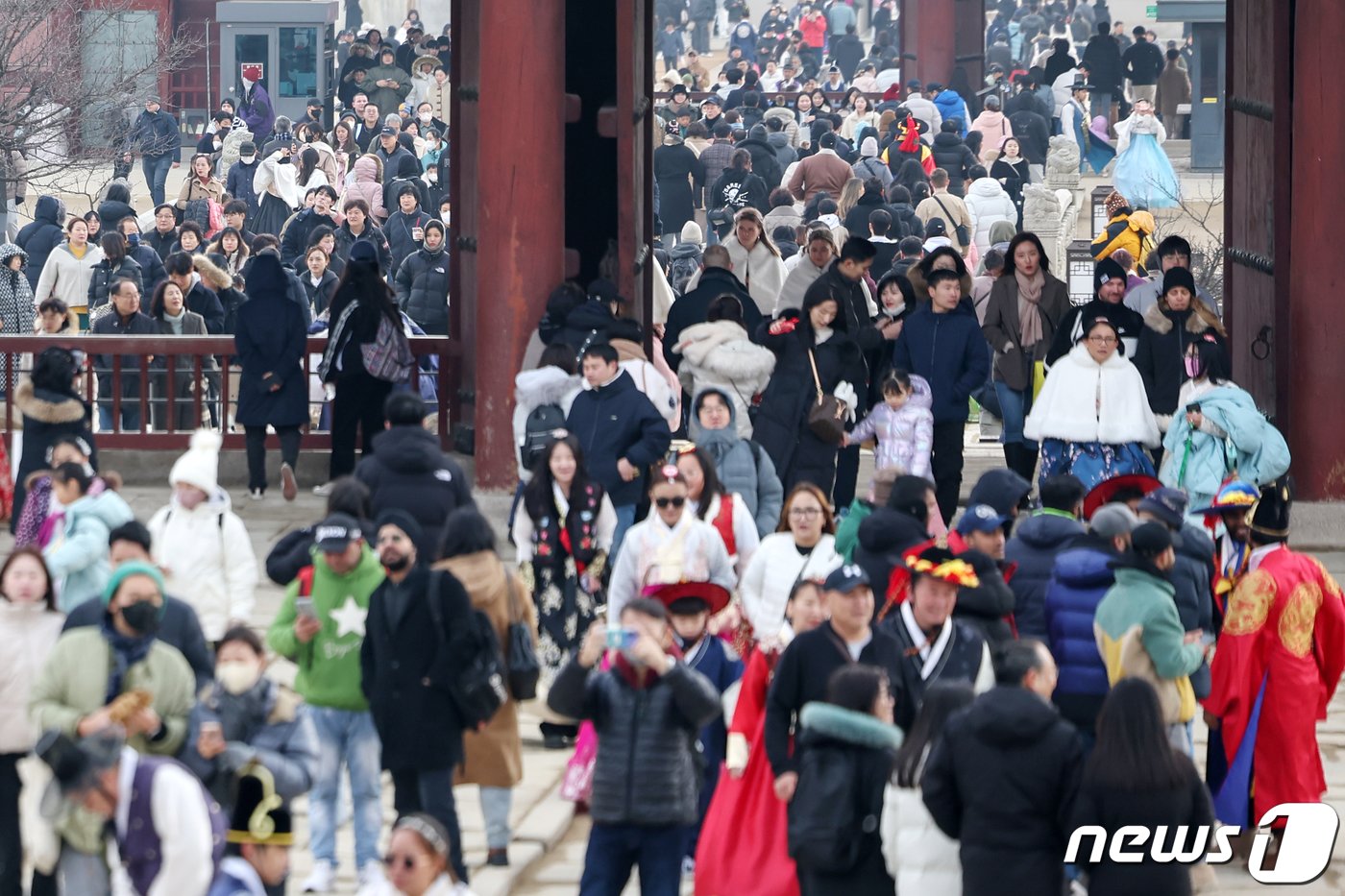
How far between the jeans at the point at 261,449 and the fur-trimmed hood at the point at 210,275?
195 cm

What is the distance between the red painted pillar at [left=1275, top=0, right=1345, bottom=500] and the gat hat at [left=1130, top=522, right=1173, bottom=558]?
6730 mm

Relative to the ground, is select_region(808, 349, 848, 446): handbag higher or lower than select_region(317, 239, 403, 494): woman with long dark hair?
lower

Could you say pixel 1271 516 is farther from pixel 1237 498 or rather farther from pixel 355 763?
pixel 355 763

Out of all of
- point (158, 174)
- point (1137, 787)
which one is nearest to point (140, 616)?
point (1137, 787)

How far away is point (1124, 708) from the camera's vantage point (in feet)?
25.4

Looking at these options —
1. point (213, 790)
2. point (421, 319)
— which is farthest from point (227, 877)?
point (421, 319)

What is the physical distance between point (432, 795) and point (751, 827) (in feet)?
3.61

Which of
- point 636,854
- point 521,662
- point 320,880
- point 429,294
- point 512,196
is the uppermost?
point 512,196

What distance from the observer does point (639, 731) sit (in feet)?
28.4

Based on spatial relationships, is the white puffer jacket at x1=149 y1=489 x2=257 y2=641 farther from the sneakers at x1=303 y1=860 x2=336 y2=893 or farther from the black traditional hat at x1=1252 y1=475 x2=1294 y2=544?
the black traditional hat at x1=1252 y1=475 x2=1294 y2=544

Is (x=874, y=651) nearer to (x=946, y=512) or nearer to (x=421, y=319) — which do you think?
(x=946, y=512)

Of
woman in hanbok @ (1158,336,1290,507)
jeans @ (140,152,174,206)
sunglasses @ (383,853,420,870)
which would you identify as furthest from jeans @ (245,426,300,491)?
jeans @ (140,152,174,206)

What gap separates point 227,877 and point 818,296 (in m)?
7.39

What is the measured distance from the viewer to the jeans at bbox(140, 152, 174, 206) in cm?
3212
